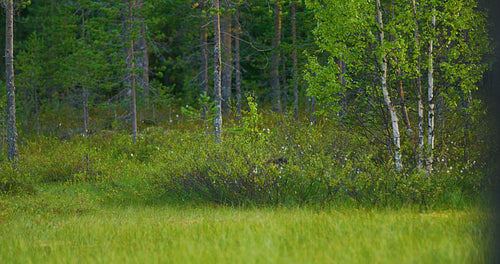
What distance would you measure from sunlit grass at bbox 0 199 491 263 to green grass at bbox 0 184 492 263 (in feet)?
0.04

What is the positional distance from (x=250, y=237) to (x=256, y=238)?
80mm

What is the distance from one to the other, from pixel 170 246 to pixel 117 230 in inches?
62.7

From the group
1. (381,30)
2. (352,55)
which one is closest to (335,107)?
(352,55)

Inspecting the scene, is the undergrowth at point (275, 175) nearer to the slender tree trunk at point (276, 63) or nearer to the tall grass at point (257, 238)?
the tall grass at point (257, 238)

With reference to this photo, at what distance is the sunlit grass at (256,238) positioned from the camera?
5062 mm

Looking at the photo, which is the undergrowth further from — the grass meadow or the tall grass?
the tall grass

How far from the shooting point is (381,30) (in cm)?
973

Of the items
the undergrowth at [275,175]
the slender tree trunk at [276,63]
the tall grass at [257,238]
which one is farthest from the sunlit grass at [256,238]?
the slender tree trunk at [276,63]

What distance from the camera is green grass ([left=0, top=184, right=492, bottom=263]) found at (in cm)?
507

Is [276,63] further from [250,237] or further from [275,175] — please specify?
[250,237]

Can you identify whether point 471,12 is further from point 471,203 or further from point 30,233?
point 30,233

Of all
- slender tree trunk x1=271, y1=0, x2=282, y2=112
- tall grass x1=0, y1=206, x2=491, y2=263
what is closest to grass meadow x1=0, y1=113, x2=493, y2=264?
tall grass x1=0, y1=206, x2=491, y2=263

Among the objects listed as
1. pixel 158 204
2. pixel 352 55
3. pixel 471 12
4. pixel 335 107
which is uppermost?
pixel 471 12

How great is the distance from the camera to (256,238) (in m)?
6.00
